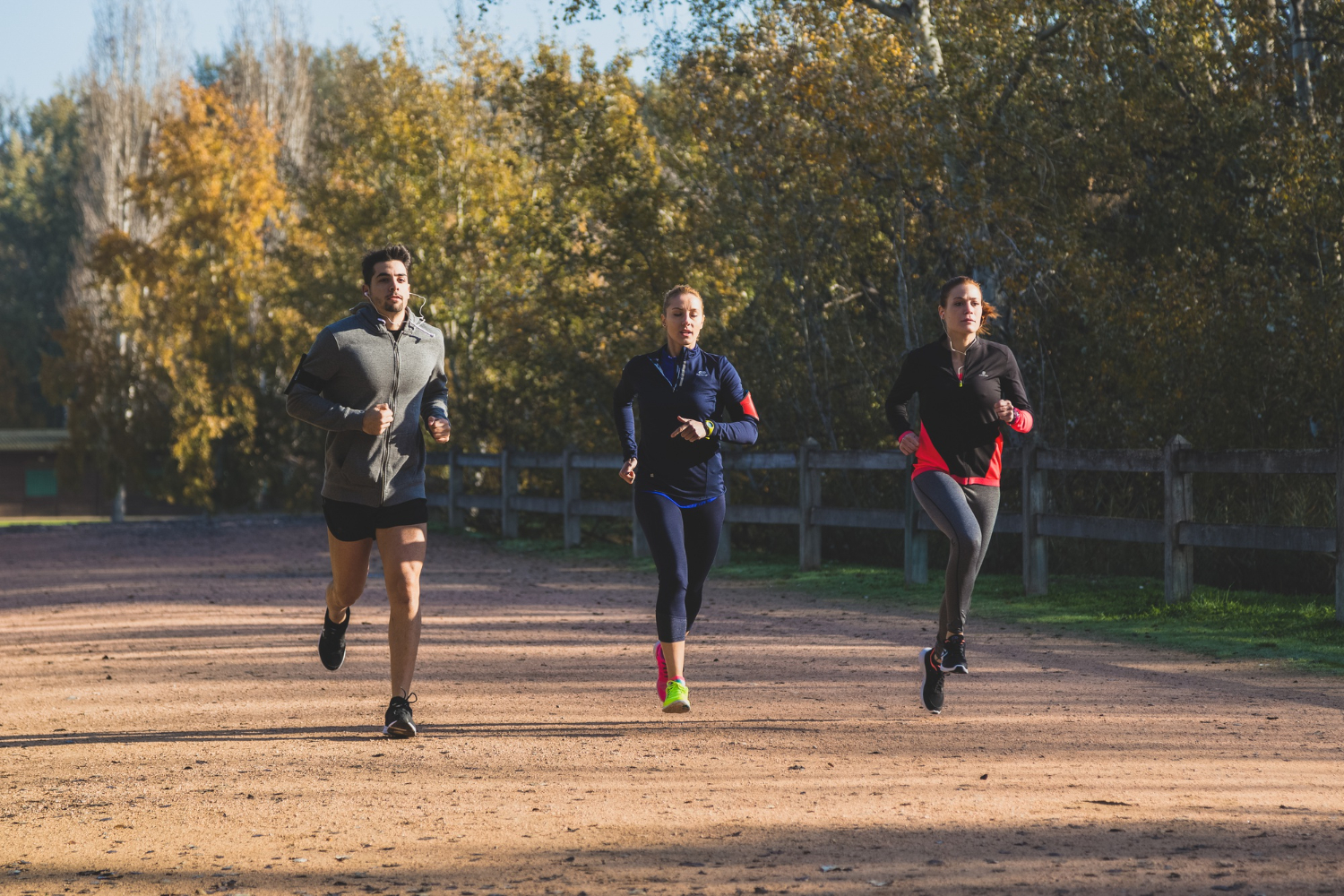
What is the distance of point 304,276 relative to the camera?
39.8 metres

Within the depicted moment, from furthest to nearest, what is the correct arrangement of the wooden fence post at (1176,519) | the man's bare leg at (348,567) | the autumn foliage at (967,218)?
the autumn foliage at (967,218) → the wooden fence post at (1176,519) → the man's bare leg at (348,567)

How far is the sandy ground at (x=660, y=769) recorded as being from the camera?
452 cm

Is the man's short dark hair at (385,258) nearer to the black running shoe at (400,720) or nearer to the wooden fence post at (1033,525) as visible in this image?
the black running shoe at (400,720)

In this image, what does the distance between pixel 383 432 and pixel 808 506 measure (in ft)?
32.4

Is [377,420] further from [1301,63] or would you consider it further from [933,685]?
[1301,63]

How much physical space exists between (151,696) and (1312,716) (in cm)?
619

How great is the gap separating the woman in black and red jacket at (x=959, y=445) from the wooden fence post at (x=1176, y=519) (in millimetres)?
4773

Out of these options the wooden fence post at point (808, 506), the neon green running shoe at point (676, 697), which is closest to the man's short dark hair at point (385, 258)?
the neon green running shoe at point (676, 697)

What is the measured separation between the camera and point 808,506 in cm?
1627

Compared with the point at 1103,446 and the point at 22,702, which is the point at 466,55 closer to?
the point at 1103,446

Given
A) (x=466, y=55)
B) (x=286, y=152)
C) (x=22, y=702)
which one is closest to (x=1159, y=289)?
(x=22, y=702)

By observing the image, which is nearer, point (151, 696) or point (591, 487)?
point (151, 696)

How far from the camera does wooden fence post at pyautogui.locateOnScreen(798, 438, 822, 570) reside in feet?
53.1

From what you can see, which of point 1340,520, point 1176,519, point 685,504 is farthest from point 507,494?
point 685,504
